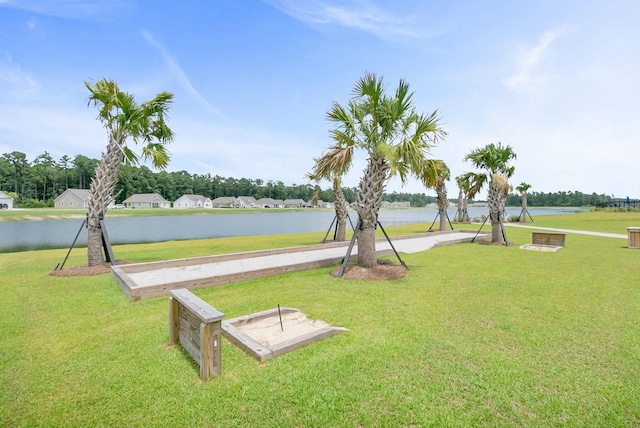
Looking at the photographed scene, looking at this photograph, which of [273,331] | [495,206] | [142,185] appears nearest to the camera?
[273,331]

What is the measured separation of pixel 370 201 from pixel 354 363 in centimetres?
517

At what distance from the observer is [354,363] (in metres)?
3.56

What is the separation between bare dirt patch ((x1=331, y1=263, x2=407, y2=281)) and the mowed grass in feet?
3.21

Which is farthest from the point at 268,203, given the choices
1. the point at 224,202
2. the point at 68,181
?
the point at 68,181

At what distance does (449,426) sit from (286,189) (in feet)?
401

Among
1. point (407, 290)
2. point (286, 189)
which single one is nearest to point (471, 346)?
point (407, 290)

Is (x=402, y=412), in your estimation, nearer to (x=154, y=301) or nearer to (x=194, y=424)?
(x=194, y=424)

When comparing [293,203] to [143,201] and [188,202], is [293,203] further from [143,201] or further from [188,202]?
[143,201]

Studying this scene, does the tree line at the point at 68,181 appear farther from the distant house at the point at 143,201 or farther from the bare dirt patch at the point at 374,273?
the bare dirt patch at the point at 374,273

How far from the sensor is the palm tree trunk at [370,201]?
8258mm

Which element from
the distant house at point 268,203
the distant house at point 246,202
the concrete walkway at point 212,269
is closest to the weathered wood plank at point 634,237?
the concrete walkway at point 212,269

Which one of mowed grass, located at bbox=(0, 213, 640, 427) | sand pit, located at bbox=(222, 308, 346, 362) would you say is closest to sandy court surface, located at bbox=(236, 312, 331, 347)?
sand pit, located at bbox=(222, 308, 346, 362)

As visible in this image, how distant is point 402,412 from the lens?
273 cm

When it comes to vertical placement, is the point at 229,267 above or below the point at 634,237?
below
